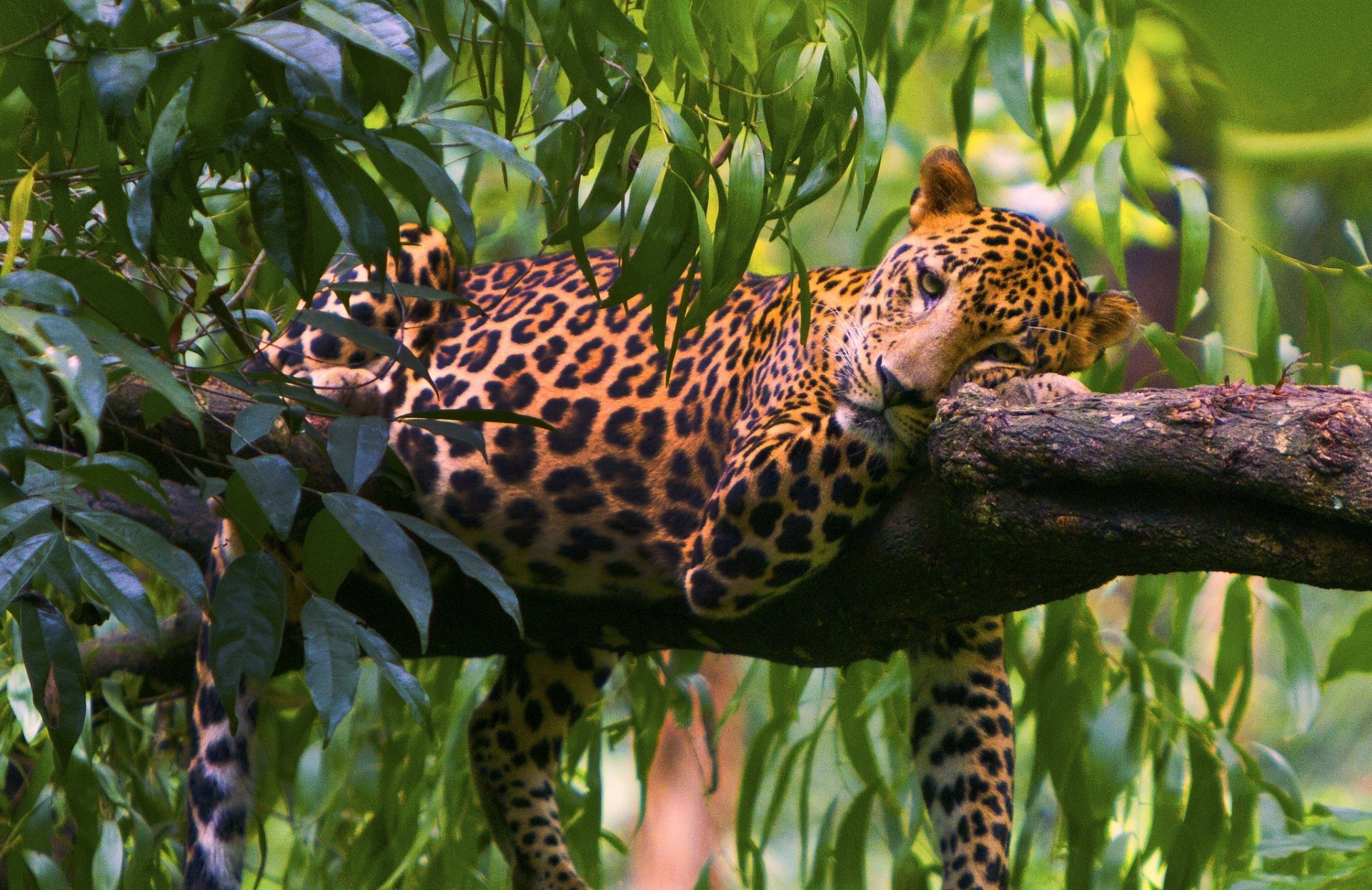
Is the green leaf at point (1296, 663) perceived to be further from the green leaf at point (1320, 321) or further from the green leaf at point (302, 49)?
the green leaf at point (302, 49)

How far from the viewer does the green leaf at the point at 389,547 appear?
1778 millimetres

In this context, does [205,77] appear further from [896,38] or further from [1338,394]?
[896,38]

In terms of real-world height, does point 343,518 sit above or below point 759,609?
above

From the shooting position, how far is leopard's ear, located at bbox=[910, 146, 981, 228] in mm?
3244

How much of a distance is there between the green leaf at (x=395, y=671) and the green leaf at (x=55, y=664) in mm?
391

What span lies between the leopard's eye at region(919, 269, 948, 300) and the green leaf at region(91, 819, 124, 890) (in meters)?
2.35

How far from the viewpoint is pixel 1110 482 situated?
2146 mm

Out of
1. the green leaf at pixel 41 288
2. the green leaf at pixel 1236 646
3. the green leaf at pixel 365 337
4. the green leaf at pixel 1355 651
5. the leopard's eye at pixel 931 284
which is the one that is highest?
the green leaf at pixel 41 288

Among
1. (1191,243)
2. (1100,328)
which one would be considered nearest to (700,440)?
(1100,328)

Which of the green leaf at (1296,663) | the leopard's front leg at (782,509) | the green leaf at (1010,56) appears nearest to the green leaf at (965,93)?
the green leaf at (1010,56)

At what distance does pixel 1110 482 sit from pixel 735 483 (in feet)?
3.19

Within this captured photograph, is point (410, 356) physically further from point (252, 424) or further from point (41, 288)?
point (41, 288)

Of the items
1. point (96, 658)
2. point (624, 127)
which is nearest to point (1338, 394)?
point (624, 127)

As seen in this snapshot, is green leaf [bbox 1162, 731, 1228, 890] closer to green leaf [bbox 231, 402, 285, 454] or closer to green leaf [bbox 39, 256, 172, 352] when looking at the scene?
green leaf [bbox 231, 402, 285, 454]
